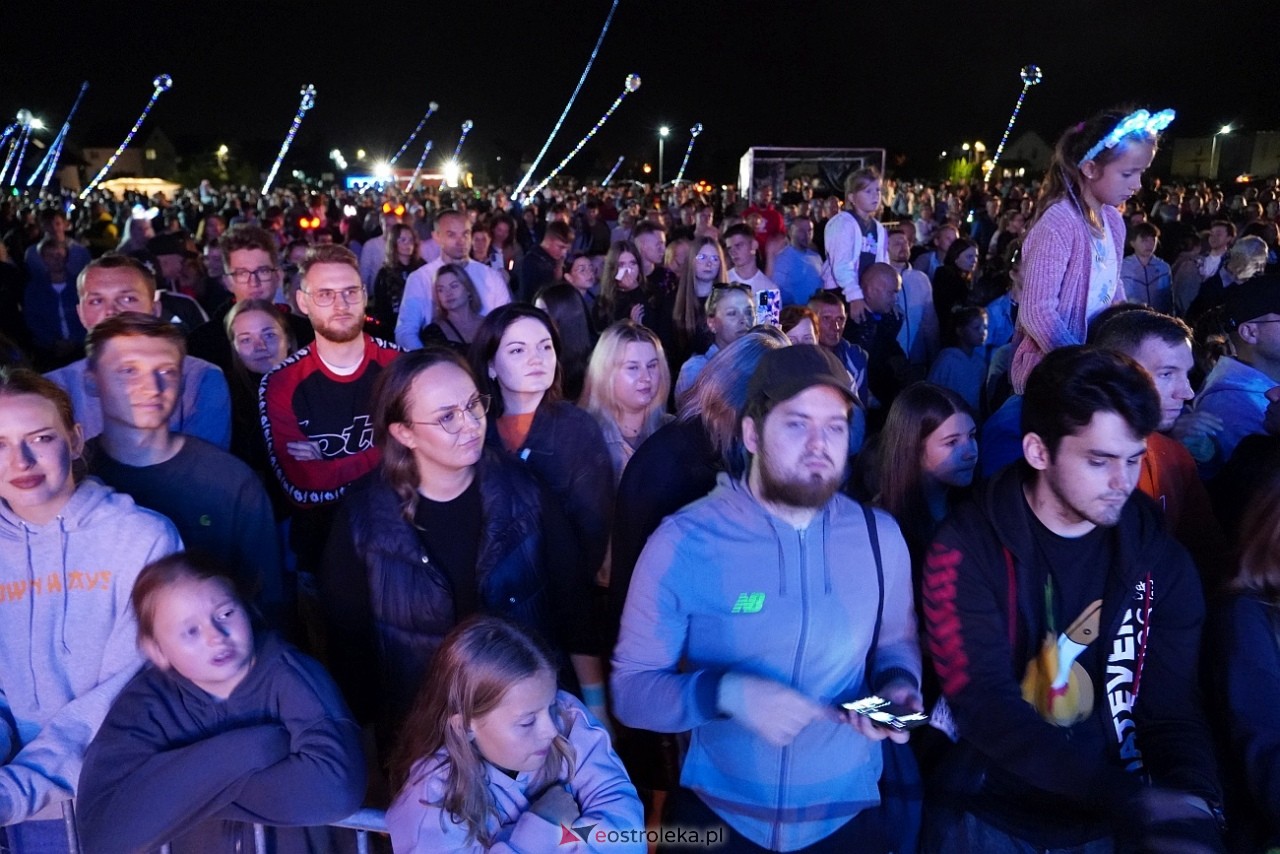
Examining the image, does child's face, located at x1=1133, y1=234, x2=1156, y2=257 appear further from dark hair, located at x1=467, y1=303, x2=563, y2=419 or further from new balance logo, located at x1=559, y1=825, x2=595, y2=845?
new balance logo, located at x1=559, y1=825, x2=595, y2=845

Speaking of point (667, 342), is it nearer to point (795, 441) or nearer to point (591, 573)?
point (591, 573)

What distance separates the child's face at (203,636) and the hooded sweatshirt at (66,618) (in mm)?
299

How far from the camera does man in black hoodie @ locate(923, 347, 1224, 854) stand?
82.2 inches

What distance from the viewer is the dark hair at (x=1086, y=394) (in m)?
2.09

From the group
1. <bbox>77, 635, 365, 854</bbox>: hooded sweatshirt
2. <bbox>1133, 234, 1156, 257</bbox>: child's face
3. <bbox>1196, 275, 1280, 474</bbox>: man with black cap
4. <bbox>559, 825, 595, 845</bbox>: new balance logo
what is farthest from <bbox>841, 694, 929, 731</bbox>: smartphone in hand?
<bbox>1133, 234, 1156, 257</bbox>: child's face

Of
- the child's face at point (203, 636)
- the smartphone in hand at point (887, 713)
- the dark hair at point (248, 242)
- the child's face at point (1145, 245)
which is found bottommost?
the smartphone in hand at point (887, 713)

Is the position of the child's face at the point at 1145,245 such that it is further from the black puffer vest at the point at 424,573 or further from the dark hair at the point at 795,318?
the black puffer vest at the point at 424,573

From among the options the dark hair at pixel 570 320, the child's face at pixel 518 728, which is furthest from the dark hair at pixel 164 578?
the dark hair at pixel 570 320

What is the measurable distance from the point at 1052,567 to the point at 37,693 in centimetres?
273

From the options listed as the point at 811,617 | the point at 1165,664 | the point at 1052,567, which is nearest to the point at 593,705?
the point at 811,617

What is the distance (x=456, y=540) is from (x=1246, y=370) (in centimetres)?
301

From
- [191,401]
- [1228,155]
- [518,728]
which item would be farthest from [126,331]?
[1228,155]

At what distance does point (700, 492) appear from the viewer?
300 centimetres

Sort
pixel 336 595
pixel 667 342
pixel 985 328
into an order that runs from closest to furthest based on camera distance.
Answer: pixel 336 595
pixel 985 328
pixel 667 342
